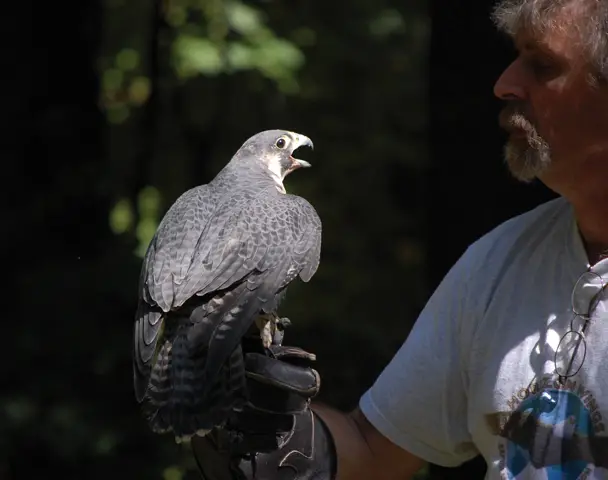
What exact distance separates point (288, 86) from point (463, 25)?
176 cm

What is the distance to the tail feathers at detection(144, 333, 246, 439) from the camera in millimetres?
2309

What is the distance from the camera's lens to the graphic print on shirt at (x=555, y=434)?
7.04ft

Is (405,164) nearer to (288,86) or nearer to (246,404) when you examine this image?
(288,86)

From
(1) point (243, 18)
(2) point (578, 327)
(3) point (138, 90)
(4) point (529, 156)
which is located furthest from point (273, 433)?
(3) point (138, 90)

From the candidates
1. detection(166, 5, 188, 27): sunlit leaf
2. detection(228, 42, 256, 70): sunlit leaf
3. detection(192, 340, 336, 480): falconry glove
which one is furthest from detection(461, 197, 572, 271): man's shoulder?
detection(166, 5, 188, 27): sunlit leaf

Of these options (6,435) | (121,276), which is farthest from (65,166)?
(6,435)

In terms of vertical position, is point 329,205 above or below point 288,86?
below

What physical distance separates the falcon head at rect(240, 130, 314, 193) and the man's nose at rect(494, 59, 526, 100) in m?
1.05

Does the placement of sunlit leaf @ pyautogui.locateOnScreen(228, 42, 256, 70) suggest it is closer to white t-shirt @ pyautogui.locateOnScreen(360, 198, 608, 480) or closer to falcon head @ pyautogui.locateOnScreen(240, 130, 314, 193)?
falcon head @ pyautogui.locateOnScreen(240, 130, 314, 193)

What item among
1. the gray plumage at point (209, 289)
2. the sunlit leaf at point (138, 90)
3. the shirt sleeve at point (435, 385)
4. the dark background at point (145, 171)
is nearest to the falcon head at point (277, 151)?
the gray plumage at point (209, 289)

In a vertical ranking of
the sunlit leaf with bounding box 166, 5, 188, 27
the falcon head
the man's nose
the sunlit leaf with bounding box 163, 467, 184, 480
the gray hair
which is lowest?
the sunlit leaf with bounding box 163, 467, 184, 480

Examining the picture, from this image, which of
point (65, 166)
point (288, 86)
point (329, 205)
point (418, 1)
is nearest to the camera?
point (65, 166)

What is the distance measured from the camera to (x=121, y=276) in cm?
429

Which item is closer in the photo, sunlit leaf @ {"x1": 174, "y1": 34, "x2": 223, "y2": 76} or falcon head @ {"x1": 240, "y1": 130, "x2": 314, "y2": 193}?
falcon head @ {"x1": 240, "y1": 130, "x2": 314, "y2": 193}
